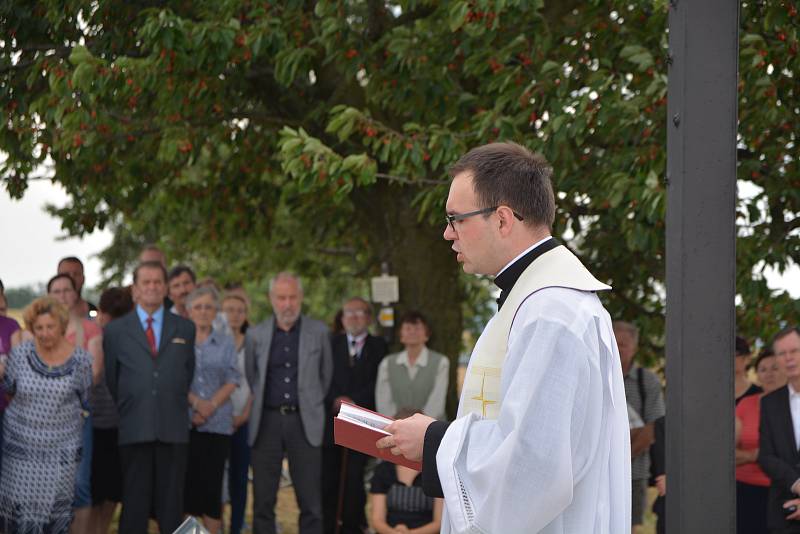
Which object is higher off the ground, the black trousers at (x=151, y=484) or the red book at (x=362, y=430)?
the red book at (x=362, y=430)

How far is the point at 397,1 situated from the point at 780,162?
3100 millimetres

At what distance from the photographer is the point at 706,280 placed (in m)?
3.10

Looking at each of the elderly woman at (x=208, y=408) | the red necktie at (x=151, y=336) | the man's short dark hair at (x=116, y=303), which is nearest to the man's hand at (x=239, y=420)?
the elderly woman at (x=208, y=408)

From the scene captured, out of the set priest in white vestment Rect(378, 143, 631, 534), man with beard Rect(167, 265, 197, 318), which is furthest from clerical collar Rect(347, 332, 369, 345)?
priest in white vestment Rect(378, 143, 631, 534)

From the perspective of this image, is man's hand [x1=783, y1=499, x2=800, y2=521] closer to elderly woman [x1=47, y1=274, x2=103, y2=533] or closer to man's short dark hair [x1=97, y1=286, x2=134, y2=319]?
elderly woman [x1=47, y1=274, x2=103, y2=533]

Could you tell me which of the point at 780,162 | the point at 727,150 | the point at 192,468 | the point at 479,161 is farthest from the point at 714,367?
the point at 192,468

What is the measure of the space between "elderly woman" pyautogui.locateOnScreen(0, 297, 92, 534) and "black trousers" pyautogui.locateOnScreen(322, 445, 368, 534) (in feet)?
10.5

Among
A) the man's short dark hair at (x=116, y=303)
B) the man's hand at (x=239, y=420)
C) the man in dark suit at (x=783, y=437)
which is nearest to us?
the man in dark suit at (x=783, y=437)

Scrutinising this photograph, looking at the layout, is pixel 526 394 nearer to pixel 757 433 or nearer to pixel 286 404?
pixel 757 433

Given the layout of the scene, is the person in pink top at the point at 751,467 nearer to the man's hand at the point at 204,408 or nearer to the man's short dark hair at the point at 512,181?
the man's hand at the point at 204,408

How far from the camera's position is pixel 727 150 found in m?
3.11

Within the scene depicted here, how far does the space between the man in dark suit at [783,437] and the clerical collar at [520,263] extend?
4131 mm

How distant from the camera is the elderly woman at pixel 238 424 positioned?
962 centimetres

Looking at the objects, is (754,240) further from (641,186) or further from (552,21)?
(552,21)
